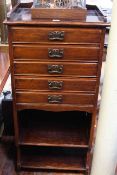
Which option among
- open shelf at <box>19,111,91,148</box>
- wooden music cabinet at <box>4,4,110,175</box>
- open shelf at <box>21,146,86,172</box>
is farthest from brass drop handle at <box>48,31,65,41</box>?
open shelf at <box>21,146,86,172</box>

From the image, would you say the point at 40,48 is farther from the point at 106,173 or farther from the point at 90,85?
the point at 106,173

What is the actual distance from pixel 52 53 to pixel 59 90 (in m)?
0.21

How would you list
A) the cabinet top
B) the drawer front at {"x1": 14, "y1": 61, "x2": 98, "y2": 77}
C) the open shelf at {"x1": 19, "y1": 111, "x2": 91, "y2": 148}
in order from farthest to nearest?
the open shelf at {"x1": 19, "y1": 111, "x2": 91, "y2": 148}, the drawer front at {"x1": 14, "y1": 61, "x2": 98, "y2": 77}, the cabinet top

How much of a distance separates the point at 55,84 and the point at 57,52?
0.59 feet

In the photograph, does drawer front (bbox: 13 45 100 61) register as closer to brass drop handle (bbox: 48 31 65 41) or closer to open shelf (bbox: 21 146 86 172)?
brass drop handle (bbox: 48 31 65 41)

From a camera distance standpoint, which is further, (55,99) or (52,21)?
(55,99)

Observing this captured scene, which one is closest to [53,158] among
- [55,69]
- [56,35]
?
[55,69]

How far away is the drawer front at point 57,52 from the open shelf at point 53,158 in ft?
2.50

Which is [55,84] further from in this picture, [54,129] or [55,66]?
[54,129]

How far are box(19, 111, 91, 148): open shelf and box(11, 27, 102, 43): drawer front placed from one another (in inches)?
24.8

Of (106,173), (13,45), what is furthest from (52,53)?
(106,173)

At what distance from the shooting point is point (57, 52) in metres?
1.29

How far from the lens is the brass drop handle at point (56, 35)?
1241 mm

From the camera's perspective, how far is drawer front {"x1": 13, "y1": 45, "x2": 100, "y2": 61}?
1278mm
